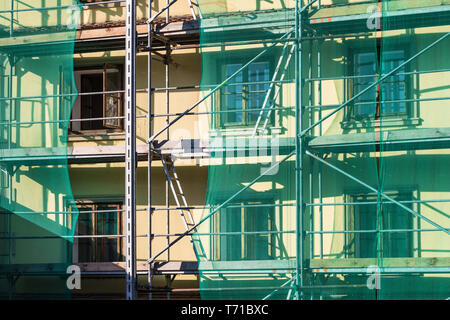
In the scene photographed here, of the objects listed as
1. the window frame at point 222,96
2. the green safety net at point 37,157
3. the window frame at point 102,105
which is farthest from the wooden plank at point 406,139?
the window frame at point 102,105

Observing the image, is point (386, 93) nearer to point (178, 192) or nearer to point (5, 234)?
point (178, 192)

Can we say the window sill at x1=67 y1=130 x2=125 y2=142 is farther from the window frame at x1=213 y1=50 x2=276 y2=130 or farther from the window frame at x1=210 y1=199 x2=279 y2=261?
the window frame at x1=210 y1=199 x2=279 y2=261

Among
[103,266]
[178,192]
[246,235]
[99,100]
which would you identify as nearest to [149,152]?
[178,192]

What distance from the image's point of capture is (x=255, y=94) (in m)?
10.0

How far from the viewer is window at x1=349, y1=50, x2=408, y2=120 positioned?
9.36 meters

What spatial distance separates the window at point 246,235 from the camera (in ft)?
32.1

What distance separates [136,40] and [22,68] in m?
1.47

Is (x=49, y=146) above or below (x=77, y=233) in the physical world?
above

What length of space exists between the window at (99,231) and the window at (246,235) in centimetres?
225

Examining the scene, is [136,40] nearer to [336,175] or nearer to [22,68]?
[22,68]

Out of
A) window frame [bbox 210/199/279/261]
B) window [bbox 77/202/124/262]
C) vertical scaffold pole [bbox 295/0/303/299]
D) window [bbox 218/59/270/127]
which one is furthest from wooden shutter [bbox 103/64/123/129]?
vertical scaffold pole [bbox 295/0/303/299]

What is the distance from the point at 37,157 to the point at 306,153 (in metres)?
3.31

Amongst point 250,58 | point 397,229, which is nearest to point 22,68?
point 250,58

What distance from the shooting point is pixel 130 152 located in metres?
10.6
